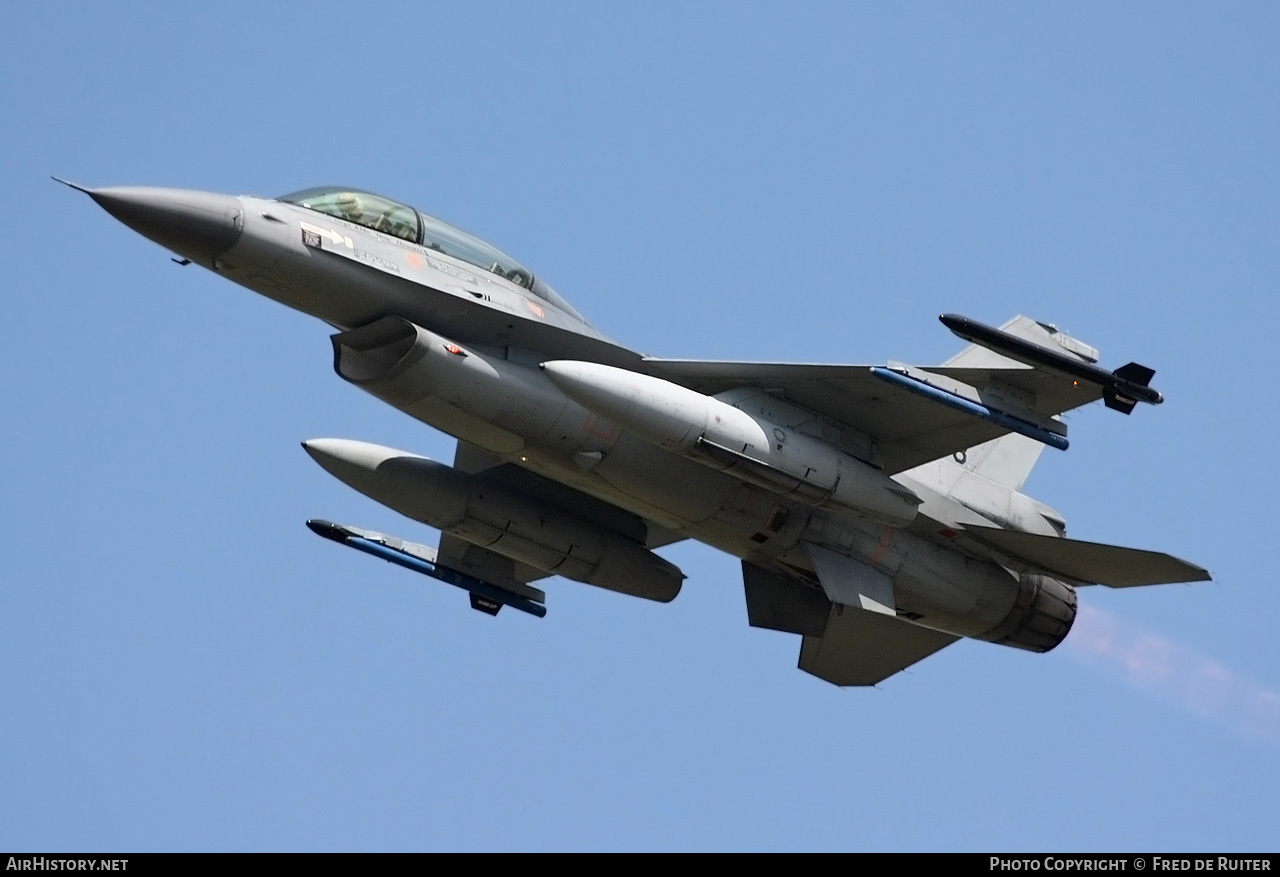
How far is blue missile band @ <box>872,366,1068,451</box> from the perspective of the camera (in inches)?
699

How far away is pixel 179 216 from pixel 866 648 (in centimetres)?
1013

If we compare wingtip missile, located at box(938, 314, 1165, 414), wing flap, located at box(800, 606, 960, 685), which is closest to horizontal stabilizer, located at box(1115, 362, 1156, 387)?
wingtip missile, located at box(938, 314, 1165, 414)

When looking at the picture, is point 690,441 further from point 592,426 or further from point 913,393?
point 913,393

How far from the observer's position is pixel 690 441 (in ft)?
55.8

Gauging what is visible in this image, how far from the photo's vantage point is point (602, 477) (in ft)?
59.9

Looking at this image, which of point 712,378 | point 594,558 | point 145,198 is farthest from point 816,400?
point 145,198

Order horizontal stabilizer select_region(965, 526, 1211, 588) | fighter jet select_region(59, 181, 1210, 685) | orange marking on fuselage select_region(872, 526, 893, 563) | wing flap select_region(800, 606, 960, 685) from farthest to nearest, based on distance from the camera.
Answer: wing flap select_region(800, 606, 960, 685)
orange marking on fuselage select_region(872, 526, 893, 563)
horizontal stabilizer select_region(965, 526, 1211, 588)
fighter jet select_region(59, 181, 1210, 685)

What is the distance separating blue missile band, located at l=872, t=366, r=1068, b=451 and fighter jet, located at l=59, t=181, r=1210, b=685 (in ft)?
→ 0.08

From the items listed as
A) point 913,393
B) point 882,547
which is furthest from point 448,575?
point 913,393

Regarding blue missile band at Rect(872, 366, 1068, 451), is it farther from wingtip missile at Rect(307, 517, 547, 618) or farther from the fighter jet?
wingtip missile at Rect(307, 517, 547, 618)

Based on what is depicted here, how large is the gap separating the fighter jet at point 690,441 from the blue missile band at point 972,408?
0.08 ft

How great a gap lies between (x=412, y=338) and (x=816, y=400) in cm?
452

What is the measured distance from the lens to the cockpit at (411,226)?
58.7 feet
